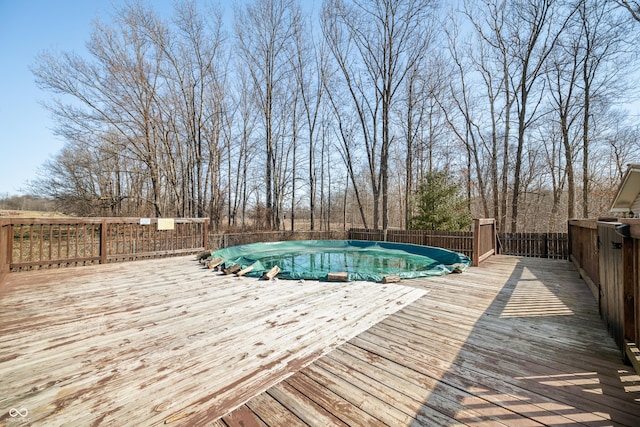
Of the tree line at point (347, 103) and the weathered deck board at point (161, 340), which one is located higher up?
the tree line at point (347, 103)

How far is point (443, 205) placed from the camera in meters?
9.80

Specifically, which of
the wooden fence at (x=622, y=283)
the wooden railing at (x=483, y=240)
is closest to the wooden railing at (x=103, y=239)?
the wooden railing at (x=483, y=240)

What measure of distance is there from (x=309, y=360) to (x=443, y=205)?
9.41m

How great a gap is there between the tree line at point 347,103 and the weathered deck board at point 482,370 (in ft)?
26.4

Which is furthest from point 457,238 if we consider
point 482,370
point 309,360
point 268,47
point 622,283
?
point 268,47

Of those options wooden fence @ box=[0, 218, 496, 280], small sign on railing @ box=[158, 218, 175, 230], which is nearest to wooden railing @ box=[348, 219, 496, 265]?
wooden fence @ box=[0, 218, 496, 280]

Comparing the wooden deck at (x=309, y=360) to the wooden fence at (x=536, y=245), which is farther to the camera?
the wooden fence at (x=536, y=245)

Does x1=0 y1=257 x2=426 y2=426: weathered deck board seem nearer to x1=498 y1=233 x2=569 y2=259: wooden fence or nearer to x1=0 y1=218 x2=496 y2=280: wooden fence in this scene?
x1=0 y1=218 x2=496 y2=280: wooden fence

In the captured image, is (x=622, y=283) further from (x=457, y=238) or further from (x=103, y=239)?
(x=103, y=239)

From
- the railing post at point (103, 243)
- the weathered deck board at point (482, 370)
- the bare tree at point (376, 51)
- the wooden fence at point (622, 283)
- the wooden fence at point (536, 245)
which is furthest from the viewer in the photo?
the bare tree at point (376, 51)

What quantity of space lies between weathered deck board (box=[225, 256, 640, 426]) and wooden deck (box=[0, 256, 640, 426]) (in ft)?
0.03

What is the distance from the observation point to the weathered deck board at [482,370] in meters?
1.41

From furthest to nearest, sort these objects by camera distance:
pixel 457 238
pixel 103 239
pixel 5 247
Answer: pixel 457 238 < pixel 103 239 < pixel 5 247

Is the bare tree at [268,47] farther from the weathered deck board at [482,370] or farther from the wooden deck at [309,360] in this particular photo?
the weathered deck board at [482,370]
